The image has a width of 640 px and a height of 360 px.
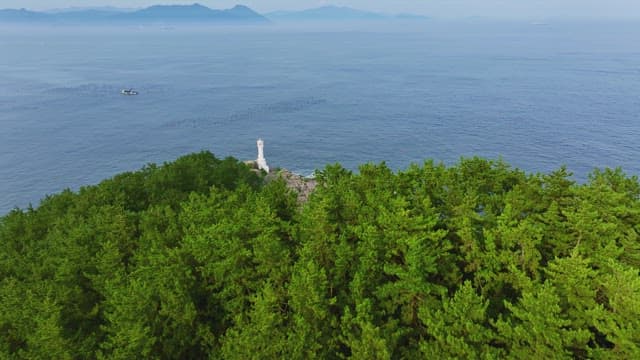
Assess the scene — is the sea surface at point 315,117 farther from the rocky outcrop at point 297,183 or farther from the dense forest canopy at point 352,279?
the dense forest canopy at point 352,279

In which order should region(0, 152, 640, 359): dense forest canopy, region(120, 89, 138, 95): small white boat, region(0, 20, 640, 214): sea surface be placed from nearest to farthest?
region(0, 152, 640, 359): dense forest canopy
region(0, 20, 640, 214): sea surface
region(120, 89, 138, 95): small white boat

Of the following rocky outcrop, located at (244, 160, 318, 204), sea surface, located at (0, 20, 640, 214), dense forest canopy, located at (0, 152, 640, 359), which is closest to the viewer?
dense forest canopy, located at (0, 152, 640, 359)

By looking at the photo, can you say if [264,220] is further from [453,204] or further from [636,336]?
[636,336]

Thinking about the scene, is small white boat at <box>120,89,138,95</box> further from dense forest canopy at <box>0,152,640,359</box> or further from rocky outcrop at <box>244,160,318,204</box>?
dense forest canopy at <box>0,152,640,359</box>

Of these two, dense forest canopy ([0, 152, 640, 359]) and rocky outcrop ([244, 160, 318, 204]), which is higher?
dense forest canopy ([0, 152, 640, 359])

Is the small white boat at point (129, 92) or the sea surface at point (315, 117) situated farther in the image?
the small white boat at point (129, 92)

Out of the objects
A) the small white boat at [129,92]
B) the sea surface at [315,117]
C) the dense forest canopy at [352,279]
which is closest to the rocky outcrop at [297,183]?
the sea surface at [315,117]

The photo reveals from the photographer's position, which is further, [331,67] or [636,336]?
[331,67]

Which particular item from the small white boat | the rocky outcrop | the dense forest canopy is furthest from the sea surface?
the dense forest canopy

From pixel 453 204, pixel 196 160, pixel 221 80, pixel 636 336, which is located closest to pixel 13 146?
pixel 196 160
